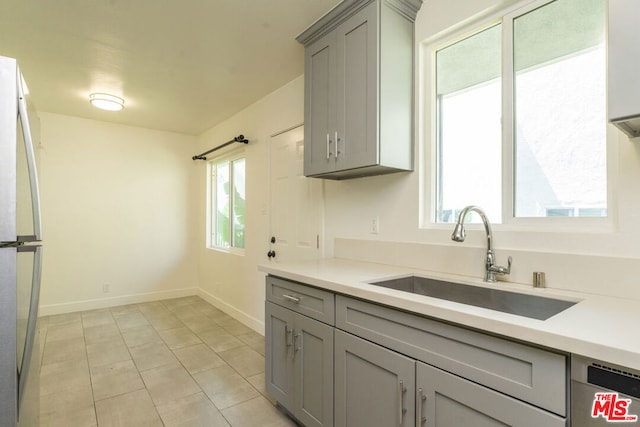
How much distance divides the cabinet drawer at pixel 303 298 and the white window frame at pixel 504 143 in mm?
775

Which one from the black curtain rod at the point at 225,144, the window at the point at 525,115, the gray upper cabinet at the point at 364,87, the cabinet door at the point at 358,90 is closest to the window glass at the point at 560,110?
the window at the point at 525,115

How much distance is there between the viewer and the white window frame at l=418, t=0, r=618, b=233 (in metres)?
1.35

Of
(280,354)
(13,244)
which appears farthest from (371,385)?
(13,244)

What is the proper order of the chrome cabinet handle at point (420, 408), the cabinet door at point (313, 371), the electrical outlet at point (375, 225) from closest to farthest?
the chrome cabinet handle at point (420, 408) → the cabinet door at point (313, 371) → the electrical outlet at point (375, 225)

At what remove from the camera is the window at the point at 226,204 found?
4.18 meters

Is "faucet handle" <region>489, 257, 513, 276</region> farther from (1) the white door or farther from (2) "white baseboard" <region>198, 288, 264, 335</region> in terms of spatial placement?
(2) "white baseboard" <region>198, 288, 264, 335</region>

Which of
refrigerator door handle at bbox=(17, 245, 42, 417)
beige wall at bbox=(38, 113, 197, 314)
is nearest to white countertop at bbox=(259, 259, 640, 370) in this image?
refrigerator door handle at bbox=(17, 245, 42, 417)

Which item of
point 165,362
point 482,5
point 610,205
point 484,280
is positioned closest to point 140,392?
point 165,362

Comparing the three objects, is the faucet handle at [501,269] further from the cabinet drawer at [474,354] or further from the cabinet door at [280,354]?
the cabinet door at [280,354]

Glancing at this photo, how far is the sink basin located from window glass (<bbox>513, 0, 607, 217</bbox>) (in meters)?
0.43

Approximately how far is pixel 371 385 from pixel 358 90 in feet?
4.95

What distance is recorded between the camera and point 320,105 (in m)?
2.12

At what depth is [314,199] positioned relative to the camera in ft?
9.11

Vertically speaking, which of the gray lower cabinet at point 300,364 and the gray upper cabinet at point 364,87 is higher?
the gray upper cabinet at point 364,87
